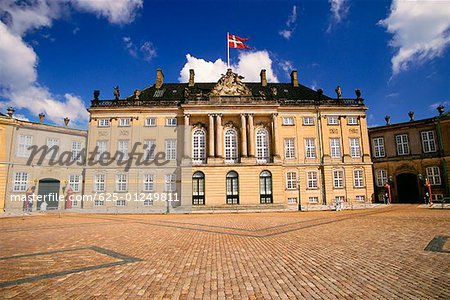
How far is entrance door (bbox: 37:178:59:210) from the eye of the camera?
32.7 metres

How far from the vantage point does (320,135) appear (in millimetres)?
34719

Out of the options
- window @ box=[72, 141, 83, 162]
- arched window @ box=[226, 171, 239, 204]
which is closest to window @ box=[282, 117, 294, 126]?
arched window @ box=[226, 171, 239, 204]

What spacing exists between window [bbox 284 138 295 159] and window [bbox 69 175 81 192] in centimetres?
2879

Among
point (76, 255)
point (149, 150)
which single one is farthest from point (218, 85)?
point (76, 255)

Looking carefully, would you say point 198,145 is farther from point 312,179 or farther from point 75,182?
point 75,182

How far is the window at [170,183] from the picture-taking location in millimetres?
32812

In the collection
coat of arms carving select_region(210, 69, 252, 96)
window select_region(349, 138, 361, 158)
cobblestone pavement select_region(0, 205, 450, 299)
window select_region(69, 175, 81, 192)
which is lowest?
cobblestone pavement select_region(0, 205, 450, 299)

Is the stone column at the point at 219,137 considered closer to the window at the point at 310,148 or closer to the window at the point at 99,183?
the window at the point at 310,148

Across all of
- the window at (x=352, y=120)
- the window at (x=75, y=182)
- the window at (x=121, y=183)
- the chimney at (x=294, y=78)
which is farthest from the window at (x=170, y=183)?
the window at (x=352, y=120)

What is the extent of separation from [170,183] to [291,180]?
52.3 ft

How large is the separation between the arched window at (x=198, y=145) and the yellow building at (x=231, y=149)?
13 centimetres

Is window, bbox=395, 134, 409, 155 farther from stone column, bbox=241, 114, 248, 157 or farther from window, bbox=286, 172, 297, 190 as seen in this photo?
stone column, bbox=241, 114, 248, 157

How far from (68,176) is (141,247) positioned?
3178 cm

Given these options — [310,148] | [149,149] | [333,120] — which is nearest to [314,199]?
[310,148]
